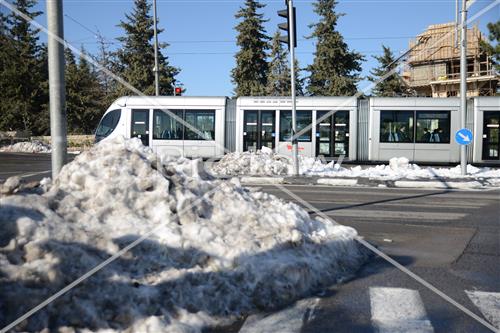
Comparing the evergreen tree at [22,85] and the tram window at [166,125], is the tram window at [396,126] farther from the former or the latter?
the evergreen tree at [22,85]

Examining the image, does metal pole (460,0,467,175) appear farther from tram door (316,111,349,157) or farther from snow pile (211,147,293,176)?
snow pile (211,147,293,176)

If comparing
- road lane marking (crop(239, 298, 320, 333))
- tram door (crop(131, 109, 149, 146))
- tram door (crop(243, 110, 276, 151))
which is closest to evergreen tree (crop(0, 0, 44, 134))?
tram door (crop(131, 109, 149, 146))

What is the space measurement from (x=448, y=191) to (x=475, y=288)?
29.6 ft

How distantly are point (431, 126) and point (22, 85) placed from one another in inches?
1388

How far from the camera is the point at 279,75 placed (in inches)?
1719

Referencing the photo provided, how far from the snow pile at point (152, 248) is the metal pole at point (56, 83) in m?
0.63

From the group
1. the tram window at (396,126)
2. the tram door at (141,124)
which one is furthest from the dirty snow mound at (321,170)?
the tram door at (141,124)

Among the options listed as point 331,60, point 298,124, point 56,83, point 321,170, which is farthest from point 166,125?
point 331,60

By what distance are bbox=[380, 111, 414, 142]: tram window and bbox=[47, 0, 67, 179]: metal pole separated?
658 inches

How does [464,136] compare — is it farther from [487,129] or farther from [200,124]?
[200,124]

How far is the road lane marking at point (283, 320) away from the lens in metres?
3.64

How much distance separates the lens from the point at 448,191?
13094 mm

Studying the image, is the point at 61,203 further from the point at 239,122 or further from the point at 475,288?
the point at 239,122

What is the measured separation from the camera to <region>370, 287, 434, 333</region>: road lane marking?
12.2 ft
